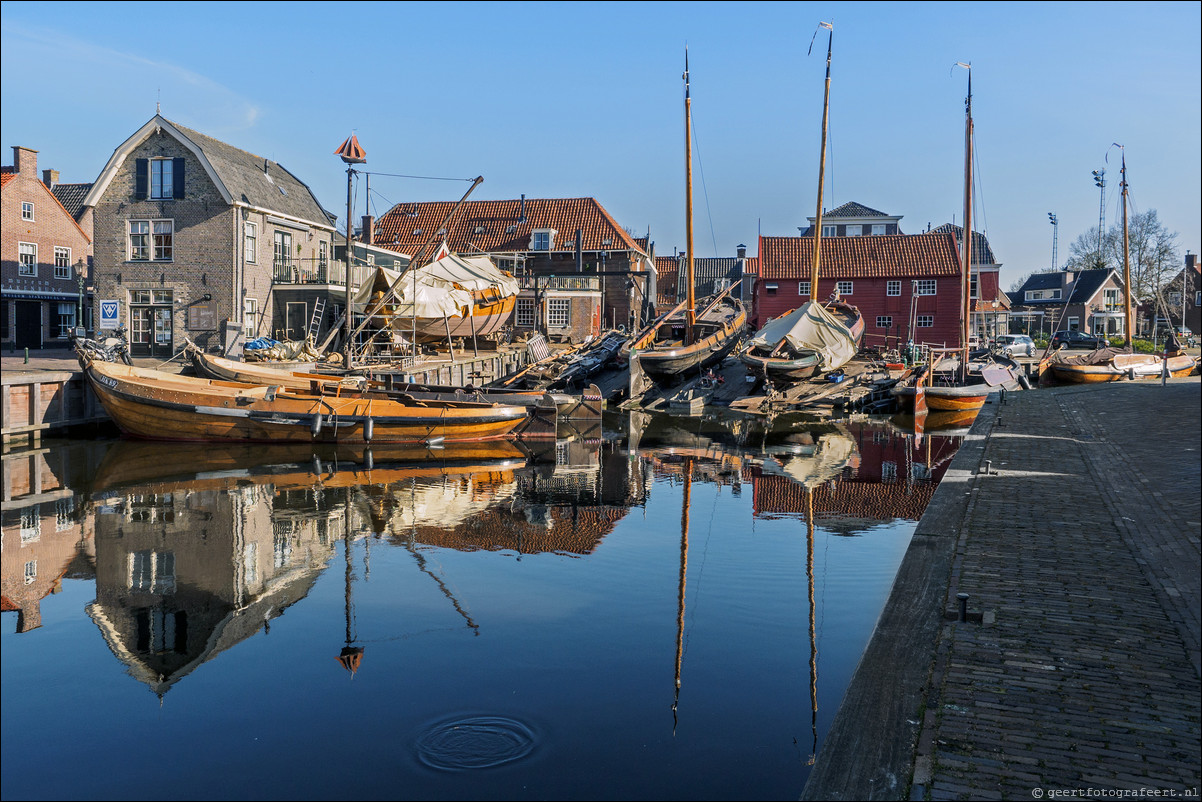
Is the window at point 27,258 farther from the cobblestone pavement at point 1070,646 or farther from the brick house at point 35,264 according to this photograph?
the cobblestone pavement at point 1070,646

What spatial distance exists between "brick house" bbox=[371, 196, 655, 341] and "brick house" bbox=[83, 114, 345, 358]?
50.2 ft

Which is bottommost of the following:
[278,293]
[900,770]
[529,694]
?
[529,694]

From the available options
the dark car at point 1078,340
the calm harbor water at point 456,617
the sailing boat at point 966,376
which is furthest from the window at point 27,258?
the dark car at point 1078,340

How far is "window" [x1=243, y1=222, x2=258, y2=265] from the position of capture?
36.2 metres

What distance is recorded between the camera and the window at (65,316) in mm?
45438

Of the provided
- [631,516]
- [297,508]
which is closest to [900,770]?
[631,516]

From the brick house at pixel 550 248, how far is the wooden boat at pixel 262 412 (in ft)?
79.3

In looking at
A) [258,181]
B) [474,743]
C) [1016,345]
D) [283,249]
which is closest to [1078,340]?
[1016,345]

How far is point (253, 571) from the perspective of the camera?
1271cm

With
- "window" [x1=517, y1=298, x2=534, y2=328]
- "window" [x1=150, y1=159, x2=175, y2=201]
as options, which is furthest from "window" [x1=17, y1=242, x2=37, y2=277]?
"window" [x1=517, y1=298, x2=534, y2=328]

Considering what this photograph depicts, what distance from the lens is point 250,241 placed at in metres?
36.7

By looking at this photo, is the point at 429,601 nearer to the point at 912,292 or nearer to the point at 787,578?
the point at 787,578

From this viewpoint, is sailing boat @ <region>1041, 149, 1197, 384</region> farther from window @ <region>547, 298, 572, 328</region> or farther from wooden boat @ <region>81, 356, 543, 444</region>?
wooden boat @ <region>81, 356, 543, 444</region>

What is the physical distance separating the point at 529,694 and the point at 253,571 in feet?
19.9
